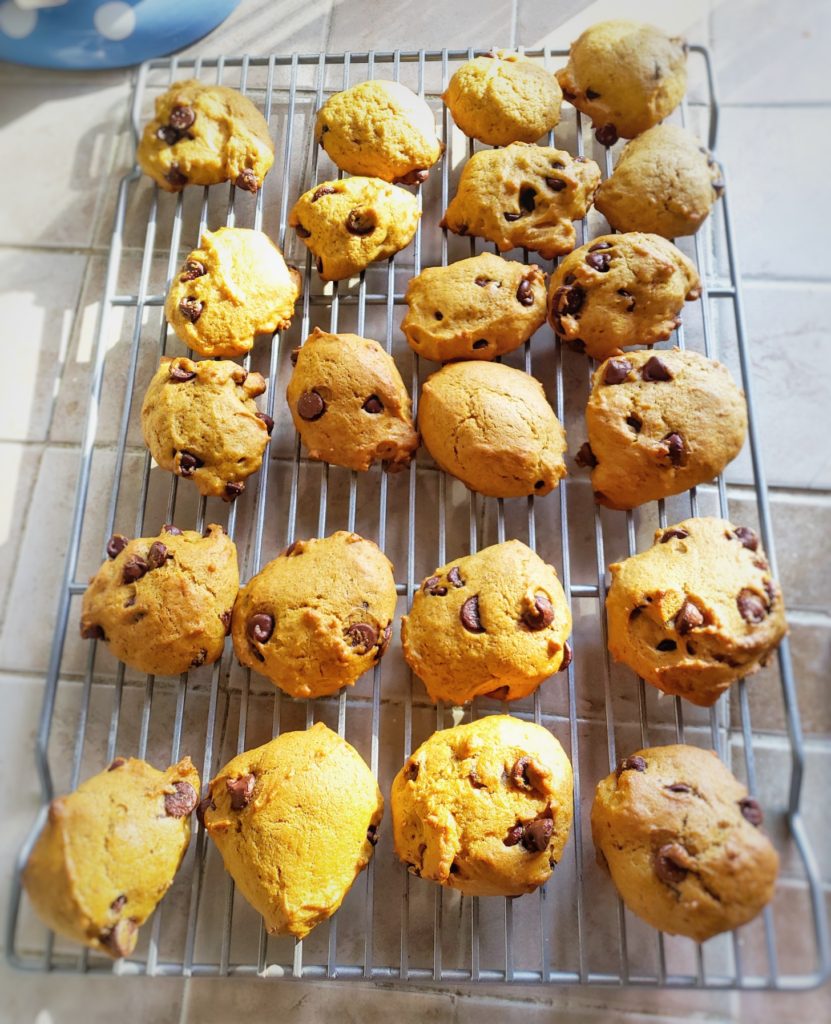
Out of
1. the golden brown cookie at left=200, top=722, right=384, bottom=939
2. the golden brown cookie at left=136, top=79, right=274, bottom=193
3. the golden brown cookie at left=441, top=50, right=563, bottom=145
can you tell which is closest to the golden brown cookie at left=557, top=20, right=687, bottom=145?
the golden brown cookie at left=441, top=50, right=563, bottom=145

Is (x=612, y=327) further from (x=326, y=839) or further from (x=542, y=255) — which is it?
(x=326, y=839)

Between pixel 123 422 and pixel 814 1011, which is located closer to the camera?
pixel 814 1011

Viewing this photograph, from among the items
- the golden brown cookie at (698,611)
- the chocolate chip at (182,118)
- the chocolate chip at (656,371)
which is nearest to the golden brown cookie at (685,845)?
the golden brown cookie at (698,611)

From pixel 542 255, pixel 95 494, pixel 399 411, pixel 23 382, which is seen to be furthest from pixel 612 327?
pixel 23 382

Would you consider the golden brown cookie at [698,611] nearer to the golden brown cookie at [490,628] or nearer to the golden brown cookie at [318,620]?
the golden brown cookie at [490,628]

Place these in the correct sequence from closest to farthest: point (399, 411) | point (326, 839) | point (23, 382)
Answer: point (326, 839), point (399, 411), point (23, 382)

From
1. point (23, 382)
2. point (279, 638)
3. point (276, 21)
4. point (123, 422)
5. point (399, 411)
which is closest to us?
point (279, 638)

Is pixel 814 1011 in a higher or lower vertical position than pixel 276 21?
lower
